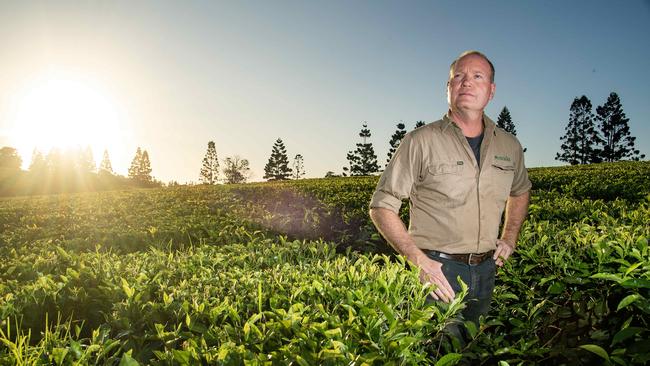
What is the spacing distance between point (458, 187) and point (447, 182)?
94 mm

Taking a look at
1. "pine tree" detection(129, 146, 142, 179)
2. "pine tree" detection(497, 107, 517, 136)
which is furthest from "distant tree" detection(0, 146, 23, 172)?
"pine tree" detection(497, 107, 517, 136)

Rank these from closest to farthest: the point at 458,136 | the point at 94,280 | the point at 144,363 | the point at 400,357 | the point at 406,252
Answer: the point at 400,357 → the point at 144,363 → the point at 406,252 → the point at 458,136 → the point at 94,280

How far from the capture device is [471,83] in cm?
322

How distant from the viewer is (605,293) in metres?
2.62

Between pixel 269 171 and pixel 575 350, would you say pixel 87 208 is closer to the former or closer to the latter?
pixel 575 350

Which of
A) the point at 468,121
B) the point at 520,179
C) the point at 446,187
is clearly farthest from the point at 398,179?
the point at 520,179

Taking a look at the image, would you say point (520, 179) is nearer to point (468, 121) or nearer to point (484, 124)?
point (484, 124)

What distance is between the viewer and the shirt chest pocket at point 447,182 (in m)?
3.10

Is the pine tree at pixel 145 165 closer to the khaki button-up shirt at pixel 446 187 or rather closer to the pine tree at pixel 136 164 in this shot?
the pine tree at pixel 136 164

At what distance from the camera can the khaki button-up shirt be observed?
3064mm

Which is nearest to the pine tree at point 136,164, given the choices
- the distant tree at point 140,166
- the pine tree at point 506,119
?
the distant tree at point 140,166

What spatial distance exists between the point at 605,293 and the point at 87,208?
46.7ft

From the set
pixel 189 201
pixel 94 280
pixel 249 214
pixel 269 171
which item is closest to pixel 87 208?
pixel 189 201

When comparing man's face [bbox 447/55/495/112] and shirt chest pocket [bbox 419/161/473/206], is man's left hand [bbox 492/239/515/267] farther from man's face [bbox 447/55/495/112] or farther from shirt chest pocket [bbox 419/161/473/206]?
man's face [bbox 447/55/495/112]
